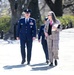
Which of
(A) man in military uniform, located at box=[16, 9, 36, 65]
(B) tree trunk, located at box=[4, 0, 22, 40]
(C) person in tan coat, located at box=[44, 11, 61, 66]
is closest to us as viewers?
(C) person in tan coat, located at box=[44, 11, 61, 66]

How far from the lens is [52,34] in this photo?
11.6 meters

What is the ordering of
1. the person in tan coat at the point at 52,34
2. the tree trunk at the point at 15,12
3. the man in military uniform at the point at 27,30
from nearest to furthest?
the person in tan coat at the point at 52,34
the man in military uniform at the point at 27,30
the tree trunk at the point at 15,12

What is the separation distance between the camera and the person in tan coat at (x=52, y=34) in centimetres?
1160

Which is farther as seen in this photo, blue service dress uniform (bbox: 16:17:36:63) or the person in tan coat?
blue service dress uniform (bbox: 16:17:36:63)

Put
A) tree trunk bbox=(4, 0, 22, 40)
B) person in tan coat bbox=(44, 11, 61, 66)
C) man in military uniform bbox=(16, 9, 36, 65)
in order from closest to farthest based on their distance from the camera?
person in tan coat bbox=(44, 11, 61, 66) < man in military uniform bbox=(16, 9, 36, 65) < tree trunk bbox=(4, 0, 22, 40)

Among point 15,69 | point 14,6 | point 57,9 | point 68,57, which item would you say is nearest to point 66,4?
point 57,9

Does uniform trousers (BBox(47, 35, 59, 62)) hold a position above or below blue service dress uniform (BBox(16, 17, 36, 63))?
below

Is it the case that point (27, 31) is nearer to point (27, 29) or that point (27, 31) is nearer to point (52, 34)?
point (27, 29)

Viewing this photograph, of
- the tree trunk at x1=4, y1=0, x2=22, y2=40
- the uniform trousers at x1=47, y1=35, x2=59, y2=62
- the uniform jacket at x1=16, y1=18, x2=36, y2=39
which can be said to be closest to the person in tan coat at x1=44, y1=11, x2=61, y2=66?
the uniform trousers at x1=47, y1=35, x2=59, y2=62

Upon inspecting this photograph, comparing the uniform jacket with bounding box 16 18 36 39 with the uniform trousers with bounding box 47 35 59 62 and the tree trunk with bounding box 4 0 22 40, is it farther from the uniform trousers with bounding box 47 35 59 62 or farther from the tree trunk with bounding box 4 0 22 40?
the tree trunk with bounding box 4 0 22 40

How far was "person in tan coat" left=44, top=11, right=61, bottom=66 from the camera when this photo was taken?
11.6 meters

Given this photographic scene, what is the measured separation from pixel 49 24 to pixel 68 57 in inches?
124

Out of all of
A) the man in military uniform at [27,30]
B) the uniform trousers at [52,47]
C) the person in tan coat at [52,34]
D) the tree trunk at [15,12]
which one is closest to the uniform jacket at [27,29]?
the man in military uniform at [27,30]

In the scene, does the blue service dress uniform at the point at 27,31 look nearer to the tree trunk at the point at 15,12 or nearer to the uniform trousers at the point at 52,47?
the uniform trousers at the point at 52,47
